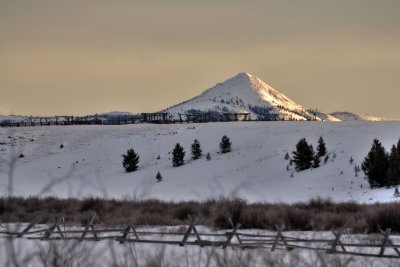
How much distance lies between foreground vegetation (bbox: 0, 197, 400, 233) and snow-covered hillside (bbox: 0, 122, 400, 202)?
3095 millimetres

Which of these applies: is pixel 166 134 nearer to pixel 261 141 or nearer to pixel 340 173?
pixel 261 141

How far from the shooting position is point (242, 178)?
4772 cm

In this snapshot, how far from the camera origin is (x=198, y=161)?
2159 inches

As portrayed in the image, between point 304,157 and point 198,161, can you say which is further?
→ point 198,161

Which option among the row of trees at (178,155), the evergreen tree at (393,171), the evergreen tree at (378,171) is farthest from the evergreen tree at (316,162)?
the row of trees at (178,155)

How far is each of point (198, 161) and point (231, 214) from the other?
32.8 m

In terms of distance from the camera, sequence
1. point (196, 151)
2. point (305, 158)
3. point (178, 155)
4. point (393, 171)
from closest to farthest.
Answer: point (393, 171) < point (305, 158) < point (178, 155) < point (196, 151)

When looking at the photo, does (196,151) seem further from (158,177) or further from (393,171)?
(393,171)

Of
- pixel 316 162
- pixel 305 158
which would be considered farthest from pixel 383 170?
pixel 305 158

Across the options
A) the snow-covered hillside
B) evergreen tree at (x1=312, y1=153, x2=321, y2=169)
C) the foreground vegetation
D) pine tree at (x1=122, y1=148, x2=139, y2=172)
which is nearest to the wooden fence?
the foreground vegetation

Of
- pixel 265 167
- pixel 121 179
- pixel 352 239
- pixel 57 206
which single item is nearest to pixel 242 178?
pixel 265 167

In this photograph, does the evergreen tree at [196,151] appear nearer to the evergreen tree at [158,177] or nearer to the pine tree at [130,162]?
the pine tree at [130,162]

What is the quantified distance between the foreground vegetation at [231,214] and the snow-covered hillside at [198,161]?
3095mm

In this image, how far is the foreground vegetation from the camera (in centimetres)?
1997
